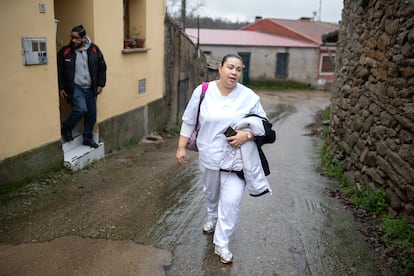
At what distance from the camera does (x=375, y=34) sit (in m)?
5.33

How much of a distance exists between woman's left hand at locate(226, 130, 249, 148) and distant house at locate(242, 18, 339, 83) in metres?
22.9

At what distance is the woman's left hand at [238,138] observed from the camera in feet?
10.8

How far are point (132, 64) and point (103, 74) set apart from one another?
183cm

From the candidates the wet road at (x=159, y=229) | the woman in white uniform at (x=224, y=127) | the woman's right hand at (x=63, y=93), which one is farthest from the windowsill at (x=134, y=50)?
the woman in white uniform at (x=224, y=127)

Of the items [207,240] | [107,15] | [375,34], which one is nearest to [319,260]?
[207,240]

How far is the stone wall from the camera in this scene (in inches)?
164

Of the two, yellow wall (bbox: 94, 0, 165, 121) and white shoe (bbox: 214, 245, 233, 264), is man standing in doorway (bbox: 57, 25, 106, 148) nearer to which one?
yellow wall (bbox: 94, 0, 165, 121)

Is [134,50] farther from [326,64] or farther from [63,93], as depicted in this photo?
[326,64]

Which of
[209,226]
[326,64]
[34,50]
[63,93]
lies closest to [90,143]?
[63,93]

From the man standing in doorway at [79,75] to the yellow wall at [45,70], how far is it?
1.45 feet

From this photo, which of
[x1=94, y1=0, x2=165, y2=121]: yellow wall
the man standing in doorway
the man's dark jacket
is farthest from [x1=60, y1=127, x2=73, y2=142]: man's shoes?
[x1=94, y1=0, x2=165, y2=121]: yellow wall

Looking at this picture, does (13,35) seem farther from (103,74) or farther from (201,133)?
(201,133)

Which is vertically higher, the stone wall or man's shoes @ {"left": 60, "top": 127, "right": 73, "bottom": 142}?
the stone wall

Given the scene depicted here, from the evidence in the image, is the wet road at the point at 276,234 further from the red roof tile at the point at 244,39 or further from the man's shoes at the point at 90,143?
the red roof tile at the point at 244,39
